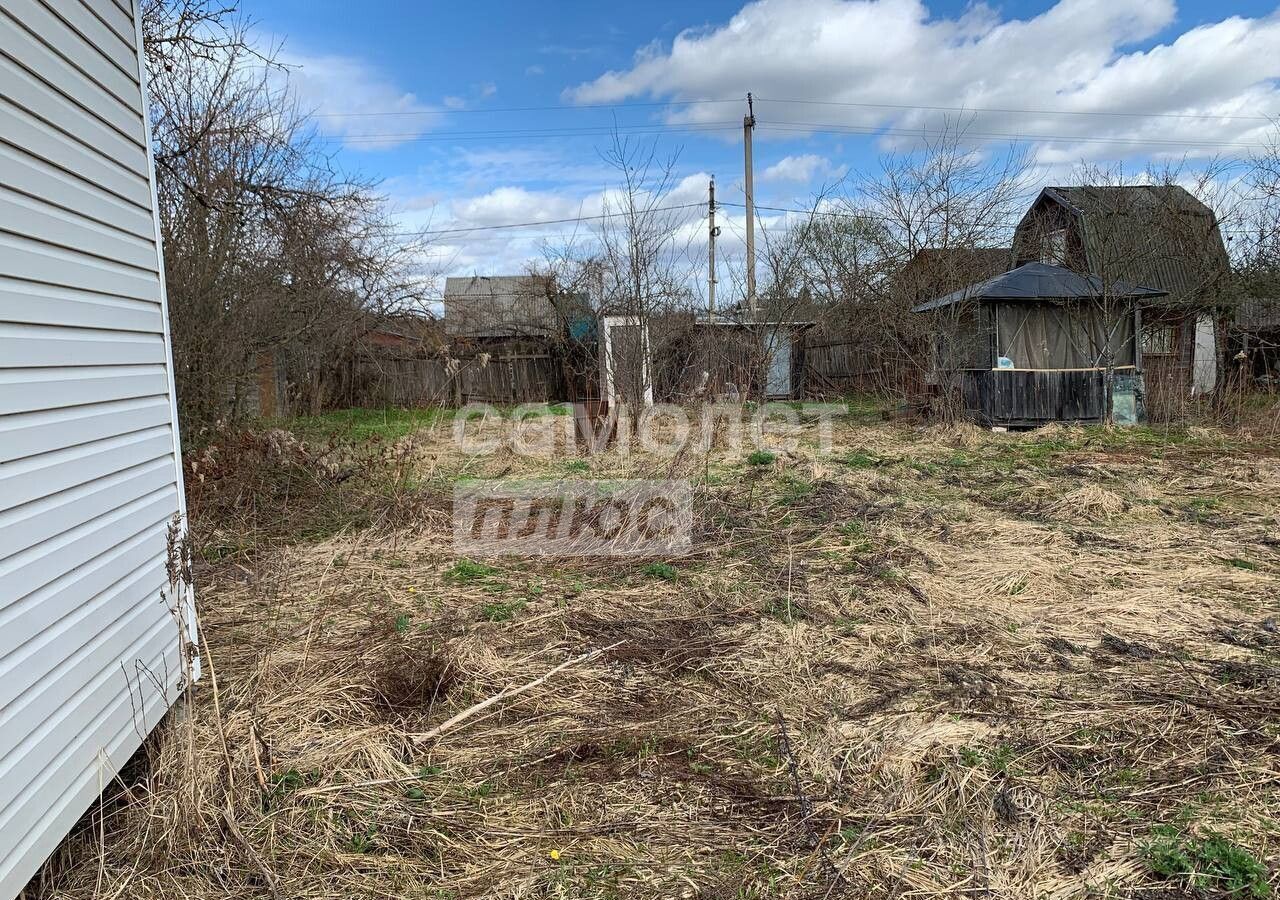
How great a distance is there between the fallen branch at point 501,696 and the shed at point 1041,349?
33.3 feet

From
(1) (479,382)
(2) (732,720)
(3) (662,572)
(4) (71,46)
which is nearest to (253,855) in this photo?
(2) (732,720)

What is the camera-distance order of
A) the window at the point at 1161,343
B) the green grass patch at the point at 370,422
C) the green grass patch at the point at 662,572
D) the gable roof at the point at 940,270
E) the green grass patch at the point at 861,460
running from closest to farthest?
the green grass patch at the point at 662,572
the green grass patch at the point at 861,460
the green grass patch at the point at 370,422
the gable roof at the point at 940,270
the window at the point at 1161,343

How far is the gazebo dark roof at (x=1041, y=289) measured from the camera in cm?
1177

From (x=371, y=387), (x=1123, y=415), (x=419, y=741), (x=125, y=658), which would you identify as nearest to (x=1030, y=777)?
(x=419, y=741)

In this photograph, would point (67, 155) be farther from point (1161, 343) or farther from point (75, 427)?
point (1161, 343)

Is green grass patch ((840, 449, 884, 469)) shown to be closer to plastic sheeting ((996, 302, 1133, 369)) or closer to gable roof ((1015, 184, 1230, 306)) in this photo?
plastic sheeting ((996, 302, 1133, 369))

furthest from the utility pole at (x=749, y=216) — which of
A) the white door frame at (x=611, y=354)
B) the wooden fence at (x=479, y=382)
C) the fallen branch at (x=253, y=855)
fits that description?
the fallen branch at (x=253, y=855)

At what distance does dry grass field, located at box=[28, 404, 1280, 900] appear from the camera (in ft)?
7.23

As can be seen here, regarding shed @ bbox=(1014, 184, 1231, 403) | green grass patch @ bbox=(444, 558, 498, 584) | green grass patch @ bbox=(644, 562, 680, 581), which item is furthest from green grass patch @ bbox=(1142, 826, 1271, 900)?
shed @ bbox=(1014, 184, 1231, 403)

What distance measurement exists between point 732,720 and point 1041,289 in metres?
11.2

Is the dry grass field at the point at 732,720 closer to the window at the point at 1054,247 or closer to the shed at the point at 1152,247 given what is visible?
the shed at the point at 1152,247

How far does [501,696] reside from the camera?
10.2 feet

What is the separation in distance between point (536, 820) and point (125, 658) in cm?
136

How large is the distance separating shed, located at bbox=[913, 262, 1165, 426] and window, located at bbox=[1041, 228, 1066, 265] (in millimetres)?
1980
